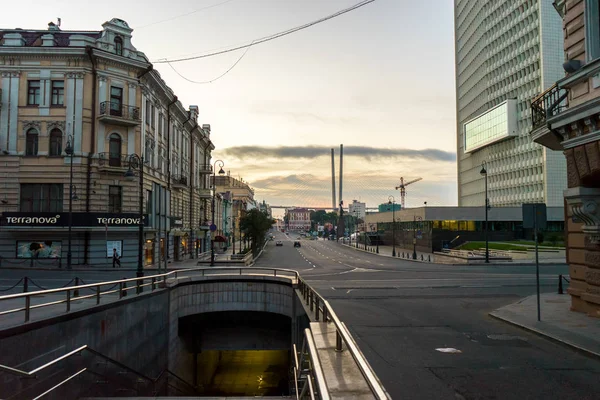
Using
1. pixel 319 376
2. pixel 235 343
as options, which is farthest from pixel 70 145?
pixel 319 376

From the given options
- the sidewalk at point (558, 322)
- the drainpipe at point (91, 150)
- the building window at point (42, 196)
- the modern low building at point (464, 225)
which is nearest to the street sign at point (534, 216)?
the sidewalk at point (558, 322)

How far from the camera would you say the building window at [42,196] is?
35875mm

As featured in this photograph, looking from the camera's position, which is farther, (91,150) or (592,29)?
(91,150)

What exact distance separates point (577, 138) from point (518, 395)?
9.02 meters

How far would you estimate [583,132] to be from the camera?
1373 centimetres

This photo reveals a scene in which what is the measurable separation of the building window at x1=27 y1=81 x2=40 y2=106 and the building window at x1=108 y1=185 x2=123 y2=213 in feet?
28.3

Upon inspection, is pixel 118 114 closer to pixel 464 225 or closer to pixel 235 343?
pixel 235 343

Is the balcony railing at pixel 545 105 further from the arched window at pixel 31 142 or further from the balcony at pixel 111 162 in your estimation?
the arched window at pixel 31 142

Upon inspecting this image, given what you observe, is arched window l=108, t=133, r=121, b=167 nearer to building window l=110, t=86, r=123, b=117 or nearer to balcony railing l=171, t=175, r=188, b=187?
building window l=110, t=86, r=123, b=117

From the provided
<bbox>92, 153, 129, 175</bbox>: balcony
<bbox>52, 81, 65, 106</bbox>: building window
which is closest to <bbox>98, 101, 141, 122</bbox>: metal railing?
<bbox>52, 81, 65, 106</bbox>: building window

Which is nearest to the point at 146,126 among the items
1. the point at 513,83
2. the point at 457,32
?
the point at 513,83

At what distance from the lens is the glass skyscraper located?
85.6 meters

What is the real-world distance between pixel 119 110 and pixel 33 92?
6407 mm

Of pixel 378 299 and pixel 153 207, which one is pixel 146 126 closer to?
pixel 153 207
